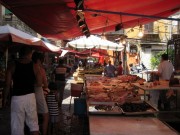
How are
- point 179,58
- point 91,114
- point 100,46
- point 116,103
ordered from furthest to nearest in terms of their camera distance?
point 100,46, point 179,58, point 116,103, point 91,114

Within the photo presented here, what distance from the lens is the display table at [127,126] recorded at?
15.6 feet

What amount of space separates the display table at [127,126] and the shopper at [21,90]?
1143 millimetres

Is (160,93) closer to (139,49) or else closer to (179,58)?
(179,58)

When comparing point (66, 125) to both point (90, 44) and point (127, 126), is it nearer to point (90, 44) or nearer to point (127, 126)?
point (127, 126)

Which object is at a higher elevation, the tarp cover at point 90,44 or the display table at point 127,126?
the tarp cover at point 90,44

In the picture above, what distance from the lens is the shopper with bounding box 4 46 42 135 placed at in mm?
5496

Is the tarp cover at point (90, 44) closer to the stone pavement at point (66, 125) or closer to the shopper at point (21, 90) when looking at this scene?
the stone pavement at point (66, 125)

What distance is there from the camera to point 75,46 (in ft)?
53.9

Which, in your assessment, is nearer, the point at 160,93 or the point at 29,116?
the point at 29,116

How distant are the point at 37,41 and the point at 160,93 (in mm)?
4449

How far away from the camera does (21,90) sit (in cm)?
551

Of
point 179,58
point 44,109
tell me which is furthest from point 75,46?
point 44,109

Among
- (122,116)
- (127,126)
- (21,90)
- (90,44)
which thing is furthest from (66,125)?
(90,44)

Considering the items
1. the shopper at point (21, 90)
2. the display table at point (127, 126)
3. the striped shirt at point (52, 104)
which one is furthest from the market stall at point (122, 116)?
the shopper at point (21, 90)
